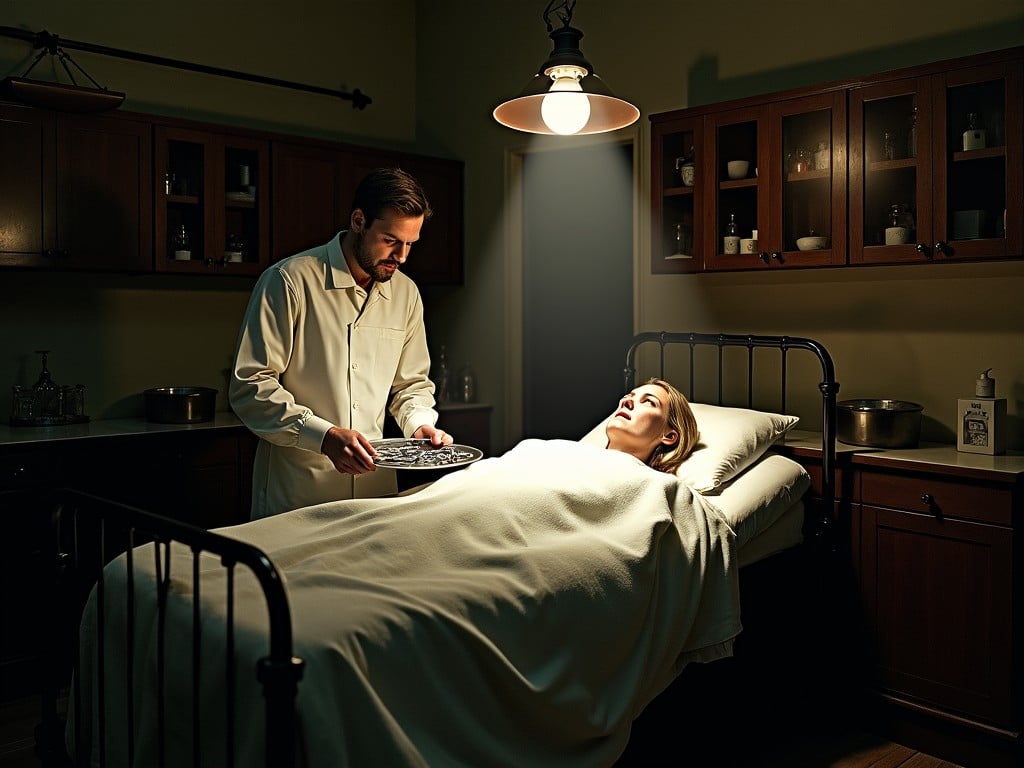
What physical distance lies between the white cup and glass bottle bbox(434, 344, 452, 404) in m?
2.43

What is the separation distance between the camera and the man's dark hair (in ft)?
8.95

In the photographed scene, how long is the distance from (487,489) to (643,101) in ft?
7.51

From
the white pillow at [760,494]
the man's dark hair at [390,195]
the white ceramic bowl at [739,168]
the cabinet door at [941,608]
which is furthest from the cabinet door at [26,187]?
the cabinet door at [941,608]

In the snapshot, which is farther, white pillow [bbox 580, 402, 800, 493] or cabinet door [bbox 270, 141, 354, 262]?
cabinet door [bbox 270, 141, 354, 262]

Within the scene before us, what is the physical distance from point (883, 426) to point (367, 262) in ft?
5.61

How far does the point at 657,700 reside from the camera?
242 centimetres

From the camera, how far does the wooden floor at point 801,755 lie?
270 cm

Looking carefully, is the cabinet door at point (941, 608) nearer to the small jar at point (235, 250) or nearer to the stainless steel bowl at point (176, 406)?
the stainless steel bowl at point (176, 406)

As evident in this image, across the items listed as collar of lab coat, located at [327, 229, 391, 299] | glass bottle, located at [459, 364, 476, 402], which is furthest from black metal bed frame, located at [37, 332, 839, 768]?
glass bottle, located at [459, 364, 476, 402]

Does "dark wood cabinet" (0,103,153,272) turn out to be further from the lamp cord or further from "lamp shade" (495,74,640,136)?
"lamp shade" (495,74,640,136)

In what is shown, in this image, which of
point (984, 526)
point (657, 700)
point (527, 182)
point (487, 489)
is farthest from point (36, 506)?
point (984, 526)

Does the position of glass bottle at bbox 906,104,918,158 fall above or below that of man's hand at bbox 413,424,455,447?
above

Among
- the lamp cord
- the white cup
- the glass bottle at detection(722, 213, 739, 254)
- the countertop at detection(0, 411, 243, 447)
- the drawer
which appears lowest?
the drawer

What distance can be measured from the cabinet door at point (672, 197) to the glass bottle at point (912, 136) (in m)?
0.77
